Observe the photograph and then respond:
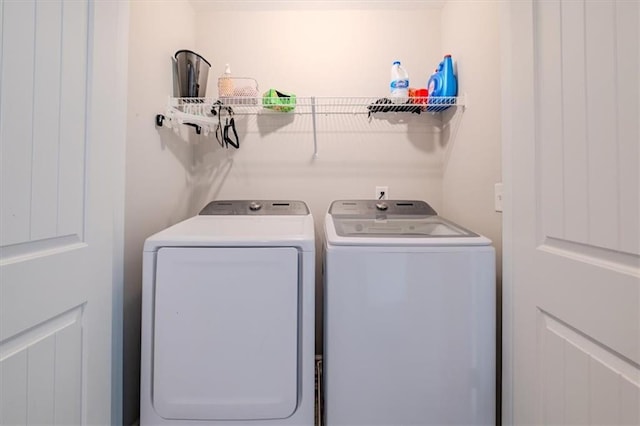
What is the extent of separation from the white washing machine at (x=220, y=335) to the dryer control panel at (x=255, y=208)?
679 millimetres

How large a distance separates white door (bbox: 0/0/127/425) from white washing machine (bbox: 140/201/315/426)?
16cm

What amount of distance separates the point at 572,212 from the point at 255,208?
4.78 feet

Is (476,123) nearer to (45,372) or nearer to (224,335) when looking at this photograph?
(224,335)

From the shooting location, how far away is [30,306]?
653 millimetres

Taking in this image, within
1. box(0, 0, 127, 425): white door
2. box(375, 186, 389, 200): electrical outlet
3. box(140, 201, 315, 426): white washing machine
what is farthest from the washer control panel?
box(0, 0, 127, 425): white door

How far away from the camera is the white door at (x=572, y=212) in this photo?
1.95ft

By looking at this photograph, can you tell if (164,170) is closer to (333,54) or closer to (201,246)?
(201,246)

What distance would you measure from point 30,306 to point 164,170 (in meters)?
1.01

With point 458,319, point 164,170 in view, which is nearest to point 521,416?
point 458,319

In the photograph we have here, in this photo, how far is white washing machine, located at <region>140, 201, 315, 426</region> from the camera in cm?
93

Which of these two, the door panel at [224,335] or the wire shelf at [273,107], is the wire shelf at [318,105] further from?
the door panel at [224,335]

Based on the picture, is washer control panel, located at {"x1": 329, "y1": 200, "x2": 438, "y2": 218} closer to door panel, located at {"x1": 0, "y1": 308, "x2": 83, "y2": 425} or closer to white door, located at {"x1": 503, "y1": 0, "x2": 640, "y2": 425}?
white door, located at {"x1": 503, "y1": 0, "x2": 640, "y2": 425}

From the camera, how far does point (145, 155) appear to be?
1.33 meters

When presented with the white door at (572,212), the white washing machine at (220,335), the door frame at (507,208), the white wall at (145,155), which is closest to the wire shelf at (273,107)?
the white wall at (145,155)
